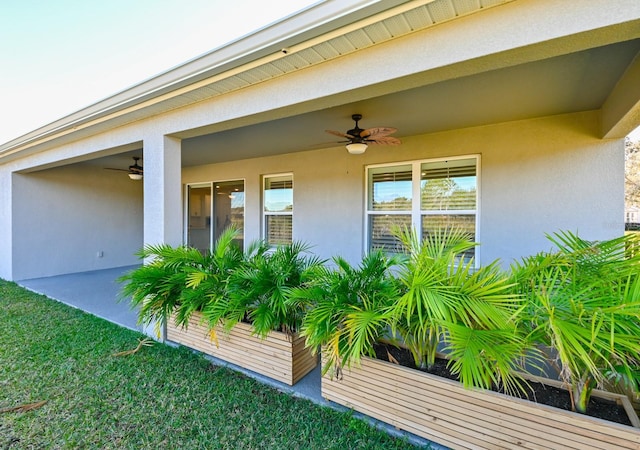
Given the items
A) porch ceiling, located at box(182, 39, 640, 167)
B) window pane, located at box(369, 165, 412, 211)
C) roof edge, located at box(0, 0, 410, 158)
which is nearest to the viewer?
roof edge, located at box(0, 0, 410, 158)

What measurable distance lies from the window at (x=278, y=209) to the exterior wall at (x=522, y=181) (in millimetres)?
1099

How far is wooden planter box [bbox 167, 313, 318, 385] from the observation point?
8.88 feet

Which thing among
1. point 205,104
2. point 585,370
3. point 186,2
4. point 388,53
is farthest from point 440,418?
point 186,2

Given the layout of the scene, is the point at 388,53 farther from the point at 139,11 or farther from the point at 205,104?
the point at 139,11

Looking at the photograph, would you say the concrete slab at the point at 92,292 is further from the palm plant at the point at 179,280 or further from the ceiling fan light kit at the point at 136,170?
the ceiling fan light kit at the point at 136,170

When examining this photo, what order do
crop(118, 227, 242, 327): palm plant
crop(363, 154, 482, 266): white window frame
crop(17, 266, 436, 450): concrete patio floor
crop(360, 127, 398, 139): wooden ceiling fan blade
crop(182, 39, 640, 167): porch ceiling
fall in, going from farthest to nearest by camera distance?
1. crop(363, 154, 482, 266): white window frame
2. crop(360, 127, 398, 139): wooden ceiling fan blade
3. crop(118, 227, 242, 327): palm plant
4. crop(182, 39, 640, 167): porch ceiling
5. crop(17, 266, 436, 450): concrete patio floor

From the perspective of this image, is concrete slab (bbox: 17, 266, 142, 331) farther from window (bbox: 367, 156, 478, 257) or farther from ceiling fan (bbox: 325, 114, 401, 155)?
window (bbox: 367, 156, 478, 257)

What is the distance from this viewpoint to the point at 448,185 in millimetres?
4824

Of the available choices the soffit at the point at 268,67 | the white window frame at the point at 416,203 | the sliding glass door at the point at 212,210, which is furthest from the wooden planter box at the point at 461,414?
the sliding glass door at the point at 212,210

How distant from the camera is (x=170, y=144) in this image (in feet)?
12.3

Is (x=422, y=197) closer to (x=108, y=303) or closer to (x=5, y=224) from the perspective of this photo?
(x=108, y=303)

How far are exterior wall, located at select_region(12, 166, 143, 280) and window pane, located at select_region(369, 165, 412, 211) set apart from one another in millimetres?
7085

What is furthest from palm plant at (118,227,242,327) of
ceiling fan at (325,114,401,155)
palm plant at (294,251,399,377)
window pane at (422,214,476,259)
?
window pane at (422,214,476,259)

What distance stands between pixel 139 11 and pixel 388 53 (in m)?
5.69
